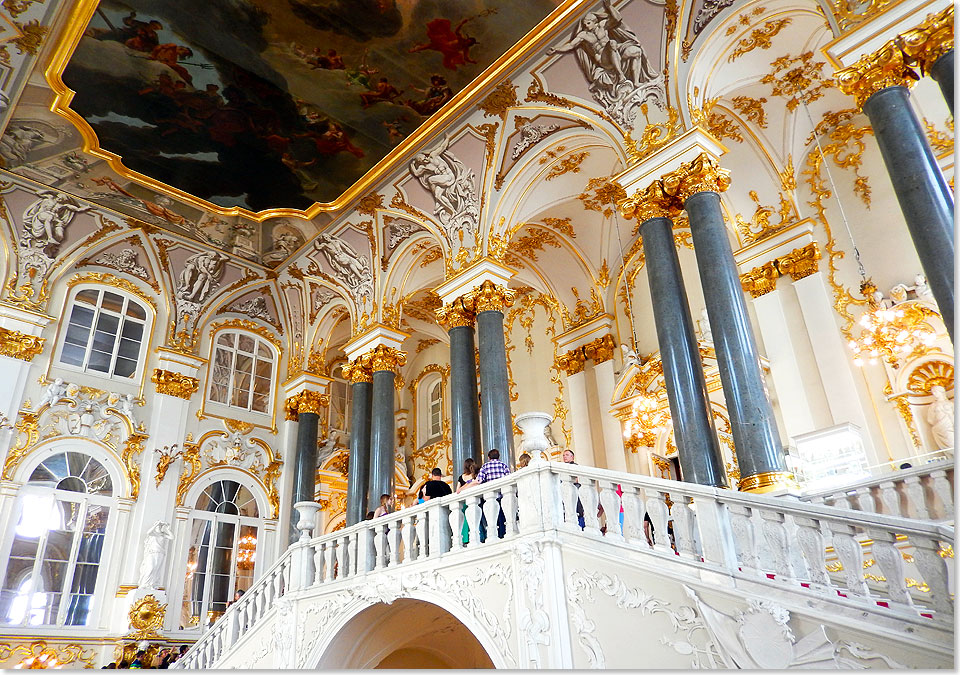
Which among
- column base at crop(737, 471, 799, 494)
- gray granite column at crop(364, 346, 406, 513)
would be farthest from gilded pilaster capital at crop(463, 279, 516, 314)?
column base at crop(737, 471, 799, 494)

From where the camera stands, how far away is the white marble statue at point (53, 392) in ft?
40.5

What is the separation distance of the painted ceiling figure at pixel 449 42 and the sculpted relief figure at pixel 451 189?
1.56 metres

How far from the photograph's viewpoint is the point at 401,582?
7195 mm

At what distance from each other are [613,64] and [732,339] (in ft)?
14.6

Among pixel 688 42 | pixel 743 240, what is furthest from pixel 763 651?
pixel 743 240

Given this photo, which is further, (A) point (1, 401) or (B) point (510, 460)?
(A) point (1, 401)

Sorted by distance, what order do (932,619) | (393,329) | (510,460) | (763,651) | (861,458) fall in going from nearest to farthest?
(932,619) < (763,651) < (861,458) < (510,460) < (393,329)

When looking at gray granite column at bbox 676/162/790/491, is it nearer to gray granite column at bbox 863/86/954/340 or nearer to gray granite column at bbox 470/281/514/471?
gray granite column at bbox 863/86/954/340

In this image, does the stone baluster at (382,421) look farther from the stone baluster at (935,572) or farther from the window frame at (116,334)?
the stone baluster at (935,572)

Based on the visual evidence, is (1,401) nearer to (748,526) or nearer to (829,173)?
(748,526)

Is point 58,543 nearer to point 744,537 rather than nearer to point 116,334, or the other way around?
point 116,334

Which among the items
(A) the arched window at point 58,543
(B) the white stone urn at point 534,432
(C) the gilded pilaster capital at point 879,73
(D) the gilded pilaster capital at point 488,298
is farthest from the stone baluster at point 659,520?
(A) the arched window at point 58,543

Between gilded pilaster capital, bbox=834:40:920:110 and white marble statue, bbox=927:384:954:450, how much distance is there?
431 centimetres

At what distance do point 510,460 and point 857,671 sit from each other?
246 inches
